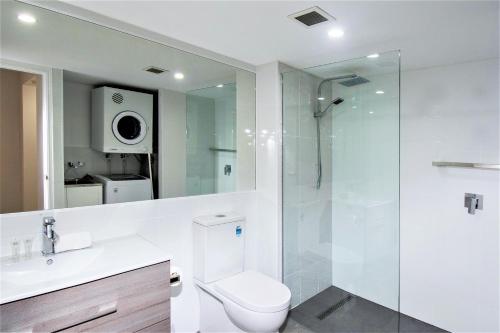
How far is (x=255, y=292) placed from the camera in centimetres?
200

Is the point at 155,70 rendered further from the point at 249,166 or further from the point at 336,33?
the point at 336,33

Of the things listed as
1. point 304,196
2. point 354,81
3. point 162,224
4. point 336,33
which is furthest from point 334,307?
point 336,33

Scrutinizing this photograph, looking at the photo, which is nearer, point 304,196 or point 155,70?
point 155,70

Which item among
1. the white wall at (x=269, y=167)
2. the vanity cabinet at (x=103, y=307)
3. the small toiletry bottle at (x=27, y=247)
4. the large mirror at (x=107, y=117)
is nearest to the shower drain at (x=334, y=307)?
the white wall at (x=269, y=167)

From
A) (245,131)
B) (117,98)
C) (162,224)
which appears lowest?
(162,224)

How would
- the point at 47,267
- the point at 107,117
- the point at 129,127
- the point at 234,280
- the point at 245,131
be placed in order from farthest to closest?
the point at 245,131
the point at 234,280
the point at 129,127
the point at 107,117
the point at 47,267

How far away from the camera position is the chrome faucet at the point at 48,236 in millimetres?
1526

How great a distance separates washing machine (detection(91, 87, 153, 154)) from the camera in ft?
6.28

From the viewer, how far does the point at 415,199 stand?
2.62 meters

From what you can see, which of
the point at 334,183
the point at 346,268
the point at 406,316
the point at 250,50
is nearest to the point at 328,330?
the point at 346,268

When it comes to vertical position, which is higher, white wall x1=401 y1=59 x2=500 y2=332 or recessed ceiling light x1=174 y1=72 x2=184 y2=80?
recessed ceiling light x1=174 y1=72 x2=184 y2=80

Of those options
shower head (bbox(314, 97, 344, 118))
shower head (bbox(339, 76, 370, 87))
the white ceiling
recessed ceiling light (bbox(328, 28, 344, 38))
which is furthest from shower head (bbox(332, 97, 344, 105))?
recessed ceiling light (bbox(328, 28, 344, 38))

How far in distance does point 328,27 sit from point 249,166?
1.31m

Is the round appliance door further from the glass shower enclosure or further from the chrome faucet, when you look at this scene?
the glass shower enclosure
